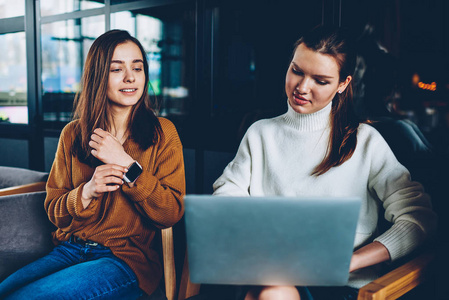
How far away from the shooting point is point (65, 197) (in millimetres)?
1533

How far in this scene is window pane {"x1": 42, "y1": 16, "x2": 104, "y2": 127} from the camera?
394cm

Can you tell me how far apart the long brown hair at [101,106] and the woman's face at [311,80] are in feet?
1.96

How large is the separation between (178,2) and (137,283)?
212 centimetres

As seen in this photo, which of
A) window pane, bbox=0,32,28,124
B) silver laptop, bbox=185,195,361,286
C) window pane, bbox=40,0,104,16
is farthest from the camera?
window pane, bbox=0,32,28,124

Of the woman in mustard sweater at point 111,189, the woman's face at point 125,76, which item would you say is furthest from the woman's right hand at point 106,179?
the woman's face at point 125,76

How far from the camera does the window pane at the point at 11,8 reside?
12.8ft

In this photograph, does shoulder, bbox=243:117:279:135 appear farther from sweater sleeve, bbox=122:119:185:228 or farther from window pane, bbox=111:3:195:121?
window pane, bbox=111:3:195:121

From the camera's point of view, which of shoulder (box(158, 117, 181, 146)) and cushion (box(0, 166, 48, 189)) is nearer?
shoulder (box(158, 117, 181, 146))

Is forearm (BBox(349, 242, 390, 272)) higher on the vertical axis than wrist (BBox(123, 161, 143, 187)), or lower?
lower

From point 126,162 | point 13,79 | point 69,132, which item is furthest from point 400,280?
point 13,79

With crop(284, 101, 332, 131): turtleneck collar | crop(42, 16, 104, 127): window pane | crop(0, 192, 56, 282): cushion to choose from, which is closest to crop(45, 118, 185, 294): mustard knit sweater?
crop(0, 192, 56, 282): cushion

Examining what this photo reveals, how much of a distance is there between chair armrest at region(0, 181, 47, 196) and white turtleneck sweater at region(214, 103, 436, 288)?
1.22 metres

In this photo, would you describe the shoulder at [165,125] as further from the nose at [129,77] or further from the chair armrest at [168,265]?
the chair armrest at [168,265]

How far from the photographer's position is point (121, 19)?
3338 millimetres
